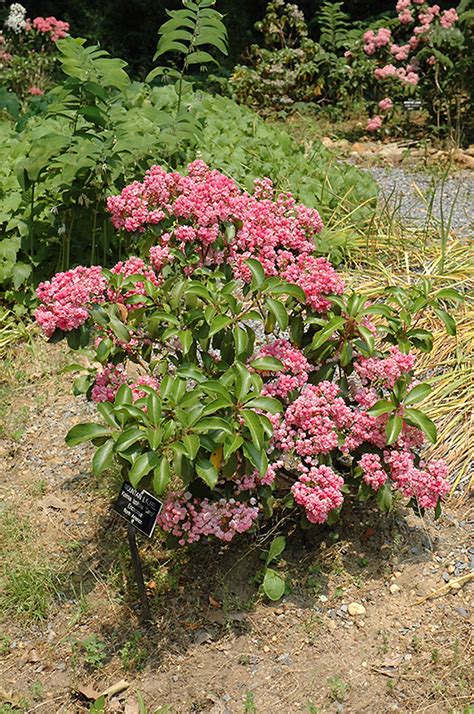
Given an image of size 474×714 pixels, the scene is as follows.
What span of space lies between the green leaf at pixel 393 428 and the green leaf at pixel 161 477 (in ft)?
2.16

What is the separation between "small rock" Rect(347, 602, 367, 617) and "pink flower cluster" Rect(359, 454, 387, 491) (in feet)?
1.24

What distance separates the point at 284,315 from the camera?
8.69 ft

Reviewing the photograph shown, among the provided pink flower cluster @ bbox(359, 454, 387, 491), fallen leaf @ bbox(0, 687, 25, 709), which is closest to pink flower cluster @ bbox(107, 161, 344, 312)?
pink flower cluster @ bbox(359, 454, 387, 491)

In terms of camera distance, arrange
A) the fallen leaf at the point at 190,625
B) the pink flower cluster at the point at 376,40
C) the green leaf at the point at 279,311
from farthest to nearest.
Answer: the pink flower cluster at the point at 376,40 → the fallen leaf at the point at 190,625 → the green leaf at the point at 279,311

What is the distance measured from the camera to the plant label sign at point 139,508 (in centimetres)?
258

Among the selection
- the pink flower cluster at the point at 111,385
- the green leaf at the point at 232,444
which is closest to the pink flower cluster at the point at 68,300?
the pink flower cluster at the point at 111,385

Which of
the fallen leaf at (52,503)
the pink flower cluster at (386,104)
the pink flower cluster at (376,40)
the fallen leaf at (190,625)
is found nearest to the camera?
the fallen leaf at (190,625)

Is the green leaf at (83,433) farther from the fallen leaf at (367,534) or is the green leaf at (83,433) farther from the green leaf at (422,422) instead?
the fallen leaf at (367,534)

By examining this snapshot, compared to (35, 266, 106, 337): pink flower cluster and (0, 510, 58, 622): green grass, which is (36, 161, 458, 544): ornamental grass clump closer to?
(35, 266, 106, 337): pink flower cluster

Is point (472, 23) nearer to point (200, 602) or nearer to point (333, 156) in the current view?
point (333, 156)

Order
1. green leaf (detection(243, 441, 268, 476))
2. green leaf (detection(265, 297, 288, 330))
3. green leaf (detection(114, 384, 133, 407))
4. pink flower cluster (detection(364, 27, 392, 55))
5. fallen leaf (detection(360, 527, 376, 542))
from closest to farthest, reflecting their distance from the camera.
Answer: green leaf (detection(243, 441, 268, 476)) → green leaf (detection(114, 384, 133, 407)) → green leaf (detection(265, 297, 288, 330)) → fallen leaf (detection(360, 527, 376, 542)) → pink flower cluster (detection(364, 27, 392, 55))

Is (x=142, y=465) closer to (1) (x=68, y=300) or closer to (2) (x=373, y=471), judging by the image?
(1) (x=68, y=300)

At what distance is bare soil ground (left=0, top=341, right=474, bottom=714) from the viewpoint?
257 centimetres

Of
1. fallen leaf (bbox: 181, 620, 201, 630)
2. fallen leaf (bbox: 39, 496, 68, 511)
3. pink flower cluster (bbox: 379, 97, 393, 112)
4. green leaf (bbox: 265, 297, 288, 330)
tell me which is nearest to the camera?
green leaf (bbox: 265, 297, 288, 330)
